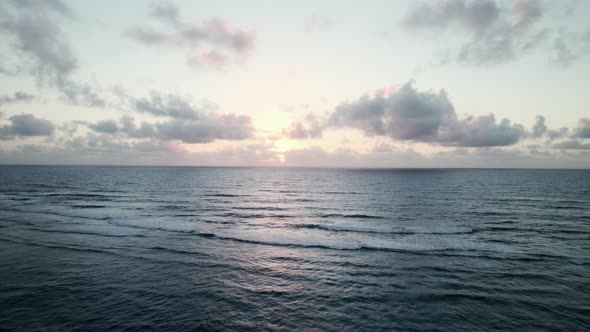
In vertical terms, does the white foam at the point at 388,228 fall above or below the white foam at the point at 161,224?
below

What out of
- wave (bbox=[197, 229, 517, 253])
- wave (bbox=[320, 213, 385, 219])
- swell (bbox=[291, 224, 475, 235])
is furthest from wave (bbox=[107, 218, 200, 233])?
wave (bbox=[320, 213, 385, 219])

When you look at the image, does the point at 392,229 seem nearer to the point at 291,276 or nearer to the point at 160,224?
the point at 291,276

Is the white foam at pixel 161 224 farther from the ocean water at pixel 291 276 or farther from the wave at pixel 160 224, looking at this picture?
the ocean water at pixel 291 276

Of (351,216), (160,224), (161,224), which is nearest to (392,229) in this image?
(351,216)

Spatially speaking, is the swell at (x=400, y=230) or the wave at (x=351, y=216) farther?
the wave at (x=351, y=216)

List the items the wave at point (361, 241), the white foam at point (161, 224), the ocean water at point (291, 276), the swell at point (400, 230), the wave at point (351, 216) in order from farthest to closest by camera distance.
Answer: the wave at point (351, 216) < the white foam at point (161, 224) < the swell at point (400, 230) < the wave at point (361, 241) < the ocean water at point (291, 276)

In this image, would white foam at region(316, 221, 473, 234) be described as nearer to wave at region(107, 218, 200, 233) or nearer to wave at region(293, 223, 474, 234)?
wave at region(293, 223, 474, 234)

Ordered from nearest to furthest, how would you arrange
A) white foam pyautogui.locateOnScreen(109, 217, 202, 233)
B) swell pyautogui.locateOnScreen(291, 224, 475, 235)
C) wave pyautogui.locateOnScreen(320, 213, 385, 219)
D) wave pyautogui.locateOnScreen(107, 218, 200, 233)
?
swell pyautogui.locateOnScreen(291, 224, 475, 235), wave pyautogui.locateOnScreen(107, 218, 200, 233), white foam pyautogui.locateOnScreen(109, 217, 202, 233), wave pyautogui.locateOnScreen(320, 213, 385, 219)

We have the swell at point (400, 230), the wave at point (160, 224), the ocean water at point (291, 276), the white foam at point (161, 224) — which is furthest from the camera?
the white foam at point (161, 224)

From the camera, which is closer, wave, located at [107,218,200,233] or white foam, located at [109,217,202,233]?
wave, located at [107,218,200,233]

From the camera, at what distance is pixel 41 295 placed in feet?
43.2

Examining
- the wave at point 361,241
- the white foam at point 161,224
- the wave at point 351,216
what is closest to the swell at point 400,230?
the wave at point 361,241

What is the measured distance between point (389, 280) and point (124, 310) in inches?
529

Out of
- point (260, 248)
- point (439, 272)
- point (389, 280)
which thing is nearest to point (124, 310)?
point (260, 248)
